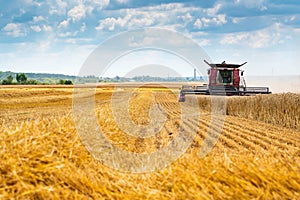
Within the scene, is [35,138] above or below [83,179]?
above

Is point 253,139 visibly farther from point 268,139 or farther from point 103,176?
point 103,176

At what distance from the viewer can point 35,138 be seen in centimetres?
619

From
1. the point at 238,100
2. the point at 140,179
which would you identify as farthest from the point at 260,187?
the point at 238,100

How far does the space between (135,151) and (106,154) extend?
1.63 m

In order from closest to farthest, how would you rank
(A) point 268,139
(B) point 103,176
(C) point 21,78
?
(B) point 103,176 < (A) point 268,139 < (C) point 21,78

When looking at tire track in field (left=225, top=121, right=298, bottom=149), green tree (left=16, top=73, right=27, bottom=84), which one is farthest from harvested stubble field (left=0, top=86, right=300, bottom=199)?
green tree (left=16, top=73, right=27, bottom=84)

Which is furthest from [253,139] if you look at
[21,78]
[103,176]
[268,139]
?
[21,78]

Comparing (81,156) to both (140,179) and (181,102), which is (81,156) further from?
(181,102)

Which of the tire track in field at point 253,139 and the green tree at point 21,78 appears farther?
the green tree at point 21,78

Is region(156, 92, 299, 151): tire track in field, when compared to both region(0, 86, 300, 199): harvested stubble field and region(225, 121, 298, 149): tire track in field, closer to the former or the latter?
region(225, 121, 298, 149): tire track in field

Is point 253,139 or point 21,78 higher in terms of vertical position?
point 21,78

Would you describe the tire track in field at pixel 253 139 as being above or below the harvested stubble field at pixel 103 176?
below

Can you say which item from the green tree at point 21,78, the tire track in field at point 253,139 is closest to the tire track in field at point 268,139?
the tire track in field at point 253,139

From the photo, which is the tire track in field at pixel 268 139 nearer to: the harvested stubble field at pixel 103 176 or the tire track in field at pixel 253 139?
the tire track in field at pixel 253 139
